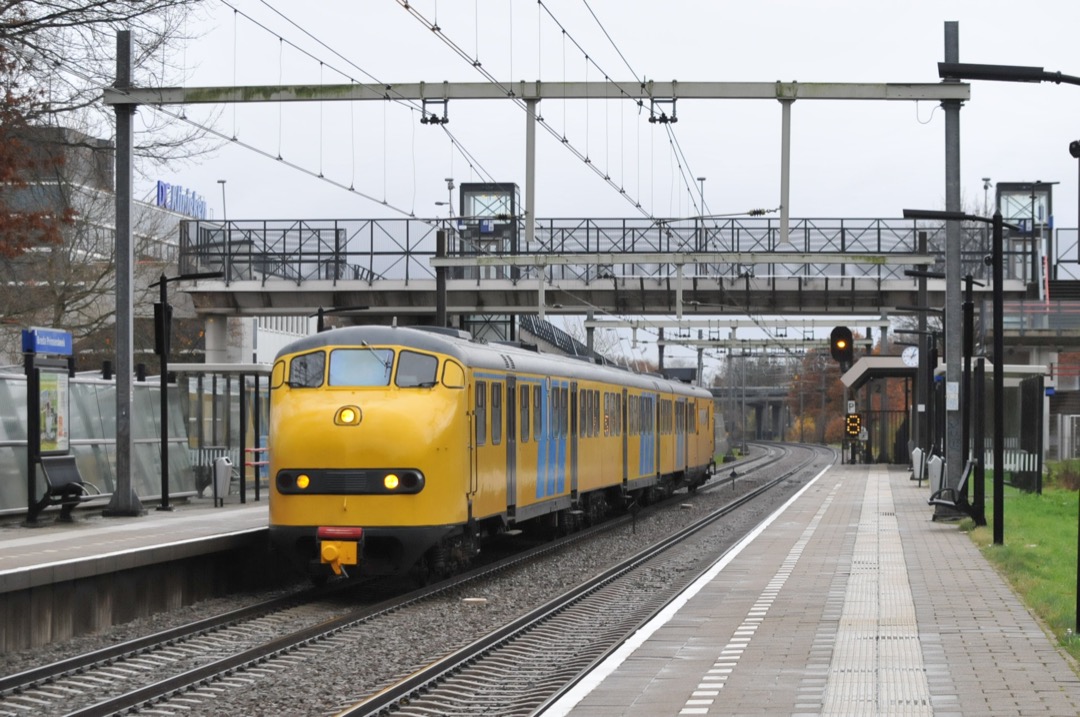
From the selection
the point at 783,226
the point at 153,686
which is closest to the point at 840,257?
the point at 783,226

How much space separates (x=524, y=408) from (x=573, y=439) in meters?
3.61

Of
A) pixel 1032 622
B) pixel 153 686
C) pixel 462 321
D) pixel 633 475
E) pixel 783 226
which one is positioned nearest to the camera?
pixel 153 686

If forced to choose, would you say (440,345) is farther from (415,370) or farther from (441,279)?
(441,279)

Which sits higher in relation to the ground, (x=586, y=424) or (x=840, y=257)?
(x=840, y=257)

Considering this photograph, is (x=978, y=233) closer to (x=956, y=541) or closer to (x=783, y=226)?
(x=783, y=226)

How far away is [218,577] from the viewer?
1795 cm

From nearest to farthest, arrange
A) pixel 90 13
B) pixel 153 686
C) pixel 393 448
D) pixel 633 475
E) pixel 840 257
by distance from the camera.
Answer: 1. pixel 153 686
2. pixel 393 448
3. pixel 90 13
4. pixel 633 475
5. pixel 840 257

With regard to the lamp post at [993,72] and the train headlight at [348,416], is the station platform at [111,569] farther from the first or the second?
A: the lamp post at [993,72]

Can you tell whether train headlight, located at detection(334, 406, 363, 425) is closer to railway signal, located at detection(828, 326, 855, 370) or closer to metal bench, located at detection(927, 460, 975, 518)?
metal bench, located at detection(927, 460, 975, 518)

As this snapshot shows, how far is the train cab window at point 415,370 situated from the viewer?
17547 mm

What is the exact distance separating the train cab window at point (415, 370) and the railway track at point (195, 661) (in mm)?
2251

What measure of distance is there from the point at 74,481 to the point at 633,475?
12.9 m

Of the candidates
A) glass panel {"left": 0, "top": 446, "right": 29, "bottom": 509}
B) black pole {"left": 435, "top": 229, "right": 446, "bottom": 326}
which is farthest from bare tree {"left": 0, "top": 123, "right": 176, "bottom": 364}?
glass panel {"left": 0, "top": 446, "right": 29, "bottom": 509}

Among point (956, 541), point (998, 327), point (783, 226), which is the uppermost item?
point (783, 226)
